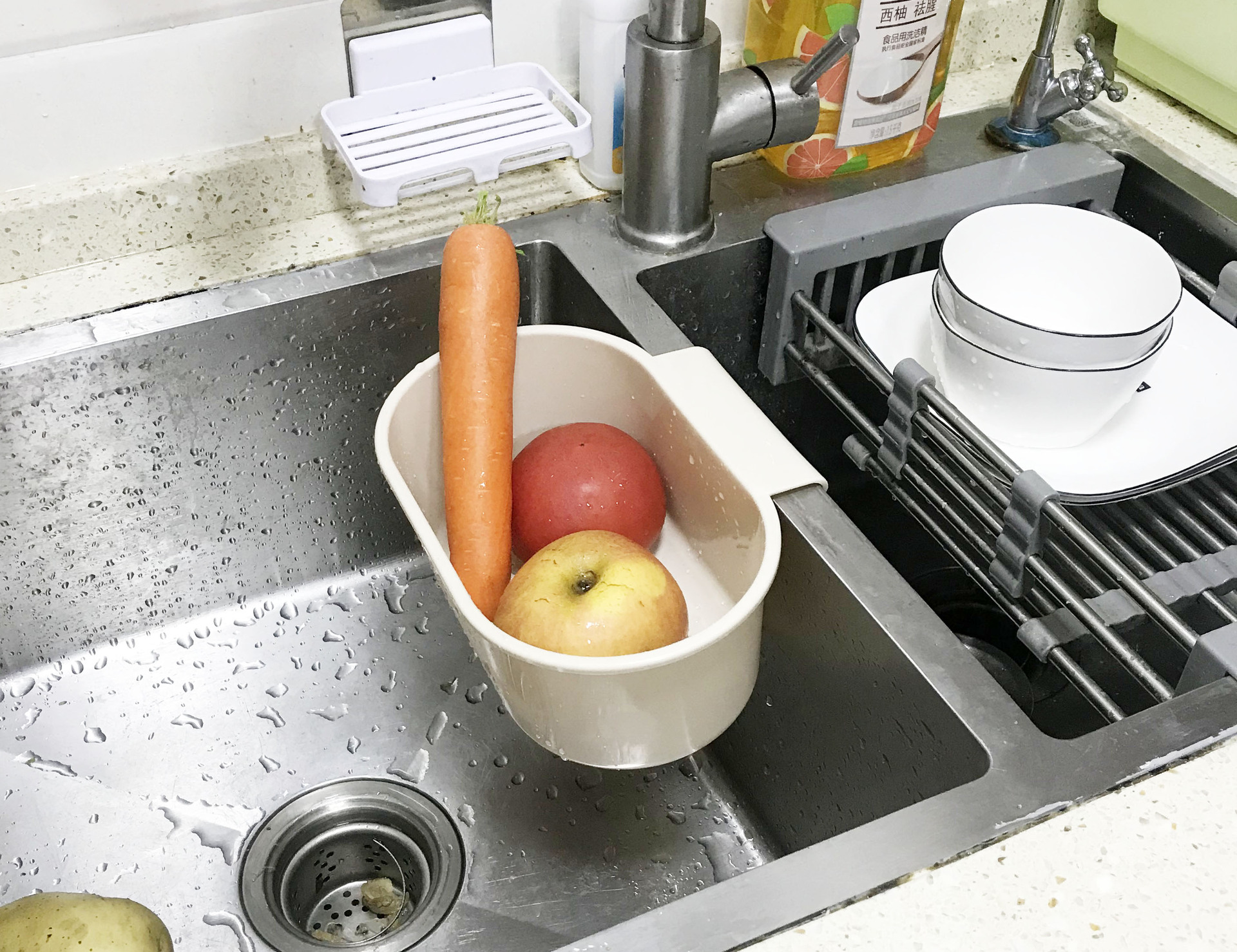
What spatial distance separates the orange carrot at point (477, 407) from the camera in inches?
28.0

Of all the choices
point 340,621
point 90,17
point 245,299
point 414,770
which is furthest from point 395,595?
point 90,17

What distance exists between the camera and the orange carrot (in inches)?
28.0

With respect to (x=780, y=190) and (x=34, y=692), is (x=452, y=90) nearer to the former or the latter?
(x=780, y=190)

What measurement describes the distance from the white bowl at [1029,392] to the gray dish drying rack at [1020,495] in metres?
0.02

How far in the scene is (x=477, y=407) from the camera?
0.72 m

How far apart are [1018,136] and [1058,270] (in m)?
0.24

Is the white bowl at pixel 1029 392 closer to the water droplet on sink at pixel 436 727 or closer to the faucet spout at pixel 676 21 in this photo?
the faucet spout at pixel 676 21

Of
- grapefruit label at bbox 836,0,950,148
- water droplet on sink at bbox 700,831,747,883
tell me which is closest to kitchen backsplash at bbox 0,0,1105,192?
grapefruit label at bbox 836,0,950,148

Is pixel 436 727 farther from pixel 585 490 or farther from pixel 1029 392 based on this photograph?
pixel 1029 392

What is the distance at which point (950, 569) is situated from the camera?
3.18 feet

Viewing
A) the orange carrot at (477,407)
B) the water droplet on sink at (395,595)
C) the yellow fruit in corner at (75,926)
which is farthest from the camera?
the water droplet on sink at (395,595)

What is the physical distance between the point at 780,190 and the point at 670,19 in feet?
0.72

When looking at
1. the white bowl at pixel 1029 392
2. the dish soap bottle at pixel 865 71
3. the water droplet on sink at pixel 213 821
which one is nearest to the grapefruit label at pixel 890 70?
the dish soap bottle at pixel 865 71

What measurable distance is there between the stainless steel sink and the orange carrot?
4.8 inches
